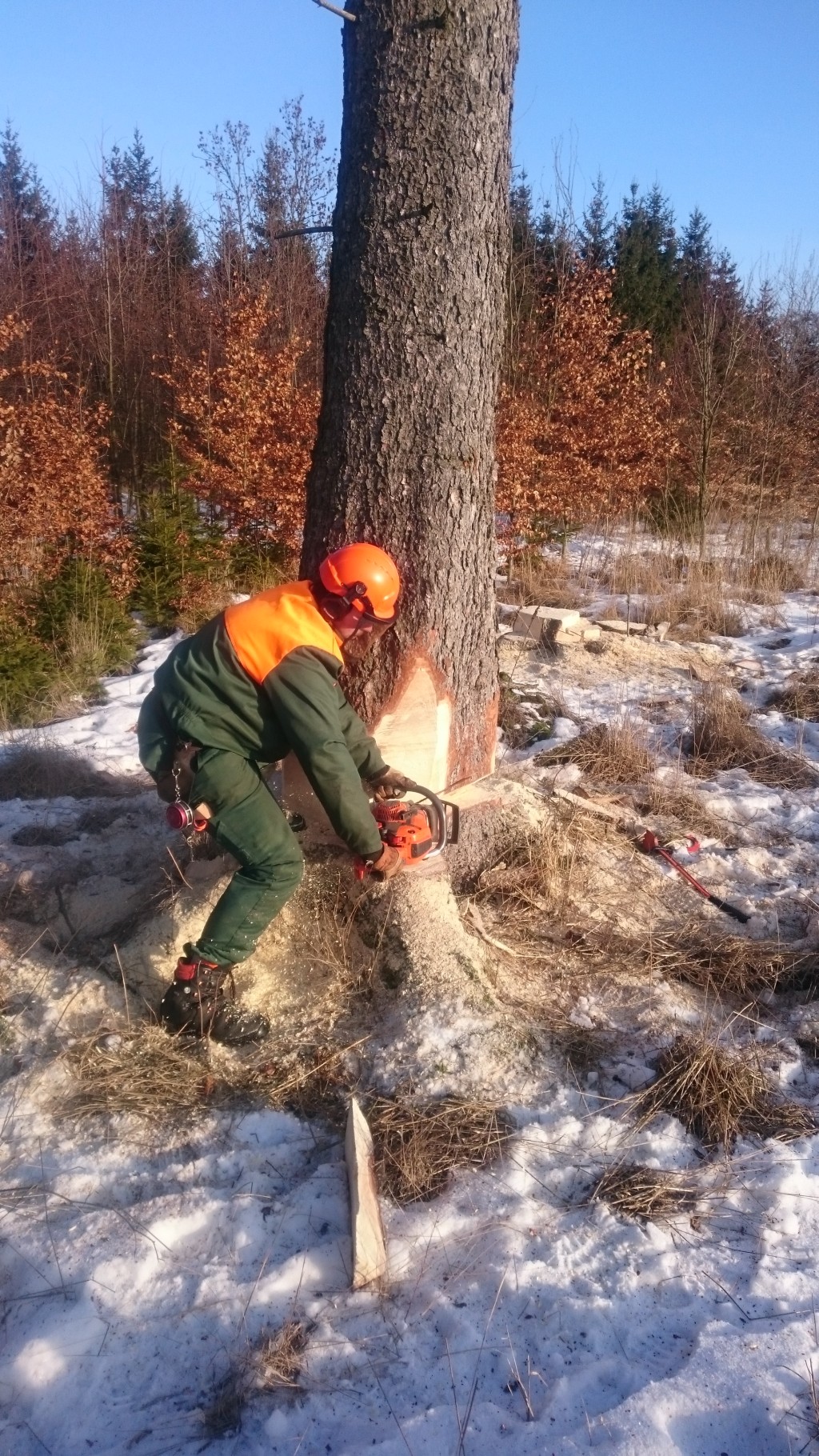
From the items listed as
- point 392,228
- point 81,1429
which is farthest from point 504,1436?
point 392,228

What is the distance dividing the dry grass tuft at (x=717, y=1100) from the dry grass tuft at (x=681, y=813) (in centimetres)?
183

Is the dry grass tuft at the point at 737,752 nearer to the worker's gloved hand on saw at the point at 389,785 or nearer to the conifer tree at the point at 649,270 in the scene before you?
the worker's gloved hand on saw at the point at 389,785

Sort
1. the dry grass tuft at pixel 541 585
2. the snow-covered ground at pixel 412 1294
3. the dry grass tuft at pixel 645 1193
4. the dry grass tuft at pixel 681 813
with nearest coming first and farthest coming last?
the snow-covered ground at pixel 412 1294, the dry grass tuft at pixel 645 1193, the dry grass tuft at pixel 681 813, the dry grass tuft at pixel 541 585

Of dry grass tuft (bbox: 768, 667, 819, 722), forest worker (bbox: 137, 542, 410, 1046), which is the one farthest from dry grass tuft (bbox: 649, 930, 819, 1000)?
dry grass tuft (bbox: 768, 667, 819, 722)

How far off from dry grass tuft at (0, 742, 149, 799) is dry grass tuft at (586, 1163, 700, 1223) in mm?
3412

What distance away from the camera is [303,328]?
15477 millimetres

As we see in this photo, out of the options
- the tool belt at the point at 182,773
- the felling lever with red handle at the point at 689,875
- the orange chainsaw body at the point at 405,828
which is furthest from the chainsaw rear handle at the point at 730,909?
the tool belt at the point at 182,773

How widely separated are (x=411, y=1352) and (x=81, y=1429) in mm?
721

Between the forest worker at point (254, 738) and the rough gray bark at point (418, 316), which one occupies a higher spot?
the rough gray bark at point (418, 316)

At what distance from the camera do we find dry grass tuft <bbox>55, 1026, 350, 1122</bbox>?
9.46ft

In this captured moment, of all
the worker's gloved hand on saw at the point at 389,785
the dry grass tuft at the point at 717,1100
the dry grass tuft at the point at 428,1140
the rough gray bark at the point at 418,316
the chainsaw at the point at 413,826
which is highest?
the rough gray bark at the point at 418,316

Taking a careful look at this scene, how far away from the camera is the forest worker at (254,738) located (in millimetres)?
3133

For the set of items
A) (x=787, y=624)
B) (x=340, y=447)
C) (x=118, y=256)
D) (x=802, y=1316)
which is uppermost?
(x=118, y=256)

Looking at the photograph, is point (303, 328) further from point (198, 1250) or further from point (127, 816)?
point (198, 1250)
